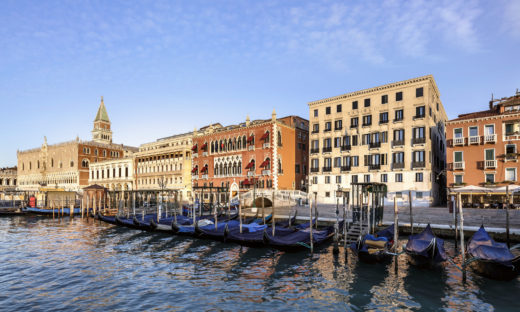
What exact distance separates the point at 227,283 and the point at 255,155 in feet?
103

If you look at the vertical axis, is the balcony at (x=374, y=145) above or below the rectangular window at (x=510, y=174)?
above

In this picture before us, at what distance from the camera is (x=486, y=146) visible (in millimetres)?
30844

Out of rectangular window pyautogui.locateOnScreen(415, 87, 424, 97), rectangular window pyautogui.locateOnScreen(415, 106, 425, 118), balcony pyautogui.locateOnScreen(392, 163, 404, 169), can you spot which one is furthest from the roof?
rectangular window pyautogui.locateOnScreen(415, 106, 425, 118)

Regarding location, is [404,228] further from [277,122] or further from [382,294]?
[277,122]

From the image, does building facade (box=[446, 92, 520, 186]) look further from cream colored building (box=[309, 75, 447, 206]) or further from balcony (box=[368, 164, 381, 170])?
balcony (box=[368, 164, 381, 170])

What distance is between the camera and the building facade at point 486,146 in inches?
1167

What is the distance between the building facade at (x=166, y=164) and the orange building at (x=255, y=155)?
3622 millimetres

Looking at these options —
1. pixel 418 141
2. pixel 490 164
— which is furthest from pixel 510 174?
pixel 418 141

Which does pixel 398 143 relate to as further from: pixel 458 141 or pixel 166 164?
pixel 166 164

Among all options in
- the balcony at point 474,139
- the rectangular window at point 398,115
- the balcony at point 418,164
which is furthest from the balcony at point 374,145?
the balcony at point 474,139

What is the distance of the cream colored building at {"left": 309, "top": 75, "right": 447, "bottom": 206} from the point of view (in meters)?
34.0

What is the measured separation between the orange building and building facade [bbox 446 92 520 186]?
59.3ft

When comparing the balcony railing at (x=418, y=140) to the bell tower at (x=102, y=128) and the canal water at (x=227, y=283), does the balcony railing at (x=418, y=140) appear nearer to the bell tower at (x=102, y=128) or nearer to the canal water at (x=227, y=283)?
the canal water at (x=227, y=283)

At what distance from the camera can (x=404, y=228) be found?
2144 cm
